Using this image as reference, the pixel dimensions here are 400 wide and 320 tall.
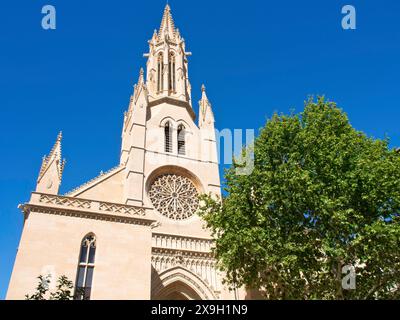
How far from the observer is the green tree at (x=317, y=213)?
13.9 meters

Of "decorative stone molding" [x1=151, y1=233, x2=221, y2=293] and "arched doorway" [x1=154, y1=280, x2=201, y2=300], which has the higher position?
"decorative stone molding" [x1=151, y1=233, x2=221, y2=293]

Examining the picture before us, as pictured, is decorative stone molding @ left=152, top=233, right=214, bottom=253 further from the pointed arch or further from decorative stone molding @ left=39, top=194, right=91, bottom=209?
the pointed arch

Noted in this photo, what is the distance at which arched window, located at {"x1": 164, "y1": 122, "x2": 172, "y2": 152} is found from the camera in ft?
98.1

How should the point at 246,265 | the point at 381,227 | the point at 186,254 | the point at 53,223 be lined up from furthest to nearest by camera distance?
the point at 186,254
the point at 246,265
the point at 53,223
the point at 381,227

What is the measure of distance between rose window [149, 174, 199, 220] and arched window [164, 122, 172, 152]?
8.65 feet

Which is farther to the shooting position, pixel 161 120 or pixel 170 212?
pixel 161 120

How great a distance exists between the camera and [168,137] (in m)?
30.8

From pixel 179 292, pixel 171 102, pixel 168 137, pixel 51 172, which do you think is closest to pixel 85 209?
pixel 51 172

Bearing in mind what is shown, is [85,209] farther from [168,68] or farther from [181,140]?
[168,68]

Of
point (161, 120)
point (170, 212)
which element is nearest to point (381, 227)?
point (170, 212)

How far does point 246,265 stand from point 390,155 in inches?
310

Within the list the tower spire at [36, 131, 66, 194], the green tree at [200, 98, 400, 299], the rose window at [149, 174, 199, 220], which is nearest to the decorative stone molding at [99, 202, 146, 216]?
the green tree at [200, 98, 400, 299]
